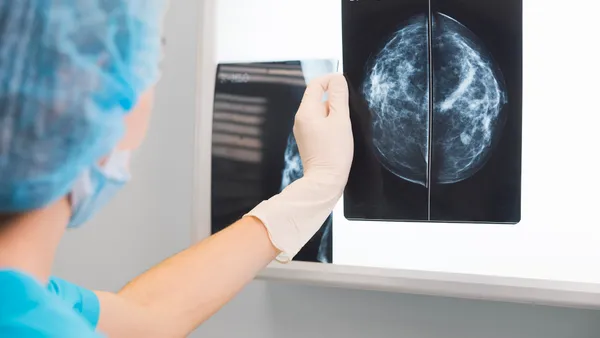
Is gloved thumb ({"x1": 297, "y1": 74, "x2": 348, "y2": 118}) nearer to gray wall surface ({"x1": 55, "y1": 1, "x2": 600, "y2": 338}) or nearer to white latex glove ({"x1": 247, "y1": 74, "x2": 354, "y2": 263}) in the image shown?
white latex glove ({"x1": 247, "y1": 74, "x2": 354, "y2": 263})

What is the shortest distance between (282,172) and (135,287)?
1.14 feet

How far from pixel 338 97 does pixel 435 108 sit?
155 mm

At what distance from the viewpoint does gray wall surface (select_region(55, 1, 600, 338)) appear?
117 centimetres

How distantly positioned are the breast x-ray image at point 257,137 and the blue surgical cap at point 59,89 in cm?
49

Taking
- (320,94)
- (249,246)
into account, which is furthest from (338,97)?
(249,246)

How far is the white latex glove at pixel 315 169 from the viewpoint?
90cm

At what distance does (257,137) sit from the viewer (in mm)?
1065

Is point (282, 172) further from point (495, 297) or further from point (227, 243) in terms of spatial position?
point (495, 297)

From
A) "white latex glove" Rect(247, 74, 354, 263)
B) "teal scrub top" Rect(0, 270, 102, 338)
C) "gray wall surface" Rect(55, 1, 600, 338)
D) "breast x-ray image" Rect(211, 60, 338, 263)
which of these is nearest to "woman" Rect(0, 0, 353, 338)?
"teal scrub top" Rect(0, 270, 102, 338)

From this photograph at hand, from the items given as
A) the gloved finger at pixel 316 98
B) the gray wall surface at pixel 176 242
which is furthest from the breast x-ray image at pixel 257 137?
the gray wall surface at pixel 176 242

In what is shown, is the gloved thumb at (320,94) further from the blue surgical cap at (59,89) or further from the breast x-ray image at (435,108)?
the blue surgical cap at (59,89)

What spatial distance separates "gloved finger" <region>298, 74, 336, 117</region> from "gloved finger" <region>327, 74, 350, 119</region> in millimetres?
11

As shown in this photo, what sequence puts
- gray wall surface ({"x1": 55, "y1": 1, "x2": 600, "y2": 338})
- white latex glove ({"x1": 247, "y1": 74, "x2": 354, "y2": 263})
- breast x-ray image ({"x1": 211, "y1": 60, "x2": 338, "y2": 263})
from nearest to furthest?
white latex glove ({"x1": 247, "y1": 74, "x2": 354, "y2": 263})
breast x-ray image ({"x1": 211, "y1": 60, "x2": 338, "y2": 263})
gray wall surface ({"x1": 55, "y1": 1, "x2": 600, "y2": 338})

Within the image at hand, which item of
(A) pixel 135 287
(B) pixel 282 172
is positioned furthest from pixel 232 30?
(A) pixel 135 287
